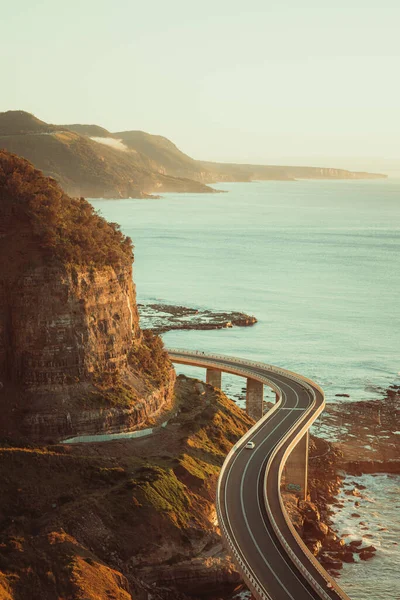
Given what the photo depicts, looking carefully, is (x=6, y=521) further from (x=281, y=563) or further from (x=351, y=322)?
(x=351, y=322)

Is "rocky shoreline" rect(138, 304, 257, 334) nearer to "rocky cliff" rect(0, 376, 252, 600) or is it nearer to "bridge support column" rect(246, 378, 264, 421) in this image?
"bridge support column" rect(246, 378, 264, 421)

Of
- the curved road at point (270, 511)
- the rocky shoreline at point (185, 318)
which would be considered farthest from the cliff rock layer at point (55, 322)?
the rocky shoreline at point (185, 318)

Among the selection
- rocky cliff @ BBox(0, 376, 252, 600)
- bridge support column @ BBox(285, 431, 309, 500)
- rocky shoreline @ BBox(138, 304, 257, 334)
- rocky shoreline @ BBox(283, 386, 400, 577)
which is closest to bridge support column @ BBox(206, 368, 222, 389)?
rocky shoreline @ BBox(283, 386, 400, 577)

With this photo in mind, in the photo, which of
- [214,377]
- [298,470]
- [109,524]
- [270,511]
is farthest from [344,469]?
[109,524]

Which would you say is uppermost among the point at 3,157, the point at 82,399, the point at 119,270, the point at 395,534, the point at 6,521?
the point at 3,157

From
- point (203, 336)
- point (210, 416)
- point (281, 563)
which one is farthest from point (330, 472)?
point (203, 336)

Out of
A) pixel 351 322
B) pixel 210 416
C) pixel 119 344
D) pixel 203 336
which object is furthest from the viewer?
pixel 351 322

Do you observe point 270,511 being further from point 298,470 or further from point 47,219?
point 47,219
